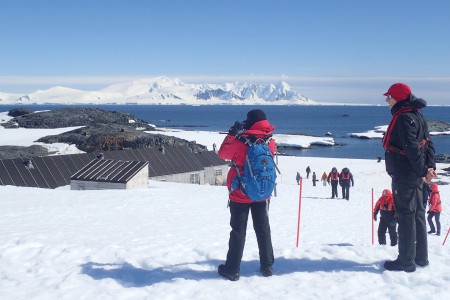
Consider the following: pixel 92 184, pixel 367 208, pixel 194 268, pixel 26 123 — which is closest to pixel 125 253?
pixel 194 268

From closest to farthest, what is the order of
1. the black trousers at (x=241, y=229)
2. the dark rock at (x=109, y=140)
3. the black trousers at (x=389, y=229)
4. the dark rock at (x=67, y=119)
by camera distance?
the black trousers at (x=241, y=229), the black trousers at (x=389, y=229), the dark rock at (x=109, y=140), the dark rock at (x=67, y=119)

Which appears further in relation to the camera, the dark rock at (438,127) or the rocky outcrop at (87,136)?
the dark rock at (438,127)

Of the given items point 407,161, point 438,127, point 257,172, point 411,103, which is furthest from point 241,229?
point 438,127

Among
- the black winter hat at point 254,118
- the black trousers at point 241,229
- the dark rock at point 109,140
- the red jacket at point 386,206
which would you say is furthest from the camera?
the dark rock at point 109,140

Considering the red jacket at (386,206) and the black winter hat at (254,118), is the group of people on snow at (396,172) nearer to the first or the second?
the black winter hat at (254,118)

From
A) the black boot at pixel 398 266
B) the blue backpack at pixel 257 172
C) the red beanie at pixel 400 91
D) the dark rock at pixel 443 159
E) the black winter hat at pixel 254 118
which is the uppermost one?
the red beanie at pixel 400 91

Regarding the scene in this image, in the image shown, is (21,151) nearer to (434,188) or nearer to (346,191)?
(346,191)

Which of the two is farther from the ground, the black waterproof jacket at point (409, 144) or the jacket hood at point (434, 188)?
the black waterproof jacket at point (409, 144)

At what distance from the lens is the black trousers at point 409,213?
602 centimetres

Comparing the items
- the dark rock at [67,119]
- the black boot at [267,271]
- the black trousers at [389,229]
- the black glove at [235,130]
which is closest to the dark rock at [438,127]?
the dark rock at [67,119]

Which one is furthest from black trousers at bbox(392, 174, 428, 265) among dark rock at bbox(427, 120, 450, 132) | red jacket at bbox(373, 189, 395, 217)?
dark rock at bbox(427, 120, 450, 132)

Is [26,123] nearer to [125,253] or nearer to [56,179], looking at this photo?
[56,179]

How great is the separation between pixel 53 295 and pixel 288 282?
→ 2.82m

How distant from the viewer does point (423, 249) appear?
6.42 meters
